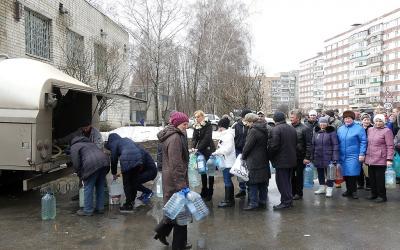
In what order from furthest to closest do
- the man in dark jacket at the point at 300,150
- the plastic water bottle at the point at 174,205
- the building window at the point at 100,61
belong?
the building window at the point at 100,61 < the man in dark jacket at the point at 300,150 < the plastic water bottle at the point at 174,205

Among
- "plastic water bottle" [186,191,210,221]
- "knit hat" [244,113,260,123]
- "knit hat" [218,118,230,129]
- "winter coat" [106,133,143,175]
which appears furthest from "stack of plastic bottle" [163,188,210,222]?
"knit hat" [218,118,230,129]

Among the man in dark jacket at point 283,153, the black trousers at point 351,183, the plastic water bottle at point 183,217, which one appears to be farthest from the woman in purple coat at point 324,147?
the plastic water bottle at point 183,217

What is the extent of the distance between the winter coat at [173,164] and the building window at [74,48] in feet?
40.5

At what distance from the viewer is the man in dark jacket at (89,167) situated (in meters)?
6.84

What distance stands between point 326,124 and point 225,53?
2330 centimetres

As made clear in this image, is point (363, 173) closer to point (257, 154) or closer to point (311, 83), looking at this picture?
point (257, 154)

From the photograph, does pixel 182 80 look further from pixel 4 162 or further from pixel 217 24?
pixel 4 162

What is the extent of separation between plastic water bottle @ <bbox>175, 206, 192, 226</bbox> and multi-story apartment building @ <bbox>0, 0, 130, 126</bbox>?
10768mm

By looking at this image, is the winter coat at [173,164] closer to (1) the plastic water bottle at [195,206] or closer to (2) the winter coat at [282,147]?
(1) the plastic water bottle at [195,206]

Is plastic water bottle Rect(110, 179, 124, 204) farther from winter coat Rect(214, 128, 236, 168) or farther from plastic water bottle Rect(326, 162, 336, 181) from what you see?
plastic water bottle Rect(326, 162, 336, 181)

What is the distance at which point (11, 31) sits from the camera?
543 inches

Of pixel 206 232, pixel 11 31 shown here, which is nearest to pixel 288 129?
pixel 206 232

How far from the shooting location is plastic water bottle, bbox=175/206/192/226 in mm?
4930

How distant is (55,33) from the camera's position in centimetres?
1758
